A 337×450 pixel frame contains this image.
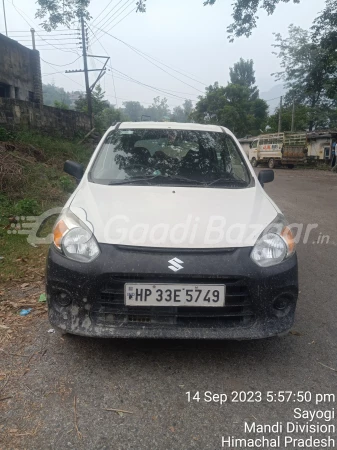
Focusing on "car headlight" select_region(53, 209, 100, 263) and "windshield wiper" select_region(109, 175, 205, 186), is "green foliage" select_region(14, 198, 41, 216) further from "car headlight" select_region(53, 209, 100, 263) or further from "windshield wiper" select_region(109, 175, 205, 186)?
"car headlight" select_region(53, 209, 100, 263)

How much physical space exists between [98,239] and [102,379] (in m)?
0.85

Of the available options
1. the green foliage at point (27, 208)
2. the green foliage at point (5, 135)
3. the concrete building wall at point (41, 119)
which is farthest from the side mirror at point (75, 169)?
the concrete building wall at point (41, 119)

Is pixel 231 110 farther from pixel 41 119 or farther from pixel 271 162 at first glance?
pixel 41 119

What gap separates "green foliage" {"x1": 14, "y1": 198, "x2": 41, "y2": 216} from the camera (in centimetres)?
Result: 597

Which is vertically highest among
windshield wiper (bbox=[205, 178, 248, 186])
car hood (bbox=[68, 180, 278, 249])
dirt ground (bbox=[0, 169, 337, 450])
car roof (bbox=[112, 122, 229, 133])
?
car roof (bbox=[112, 122, 229, 133])

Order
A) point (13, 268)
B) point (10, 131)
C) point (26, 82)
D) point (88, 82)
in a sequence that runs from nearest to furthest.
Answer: point (13, 268) < point (10, 131) < point (26, 82) < point (88, 82)

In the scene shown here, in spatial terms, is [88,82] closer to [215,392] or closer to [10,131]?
[10,131]

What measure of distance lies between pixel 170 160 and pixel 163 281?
159 centimetres

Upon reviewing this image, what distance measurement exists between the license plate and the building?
13016 mm

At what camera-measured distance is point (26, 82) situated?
1598 cm

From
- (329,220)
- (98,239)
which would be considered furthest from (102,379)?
(329,220)

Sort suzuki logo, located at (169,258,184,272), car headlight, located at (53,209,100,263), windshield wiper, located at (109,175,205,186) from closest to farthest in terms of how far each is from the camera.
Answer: suzuki logo, located at (169,258,184,272)
car headlight, located at (53,209,100,263)
windshield wiper, located at (109,175,205,186)

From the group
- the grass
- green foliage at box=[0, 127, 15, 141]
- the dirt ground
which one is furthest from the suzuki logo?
green foliage at box=[0, 127, 15, 141]

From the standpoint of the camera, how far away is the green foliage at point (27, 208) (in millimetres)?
5969
